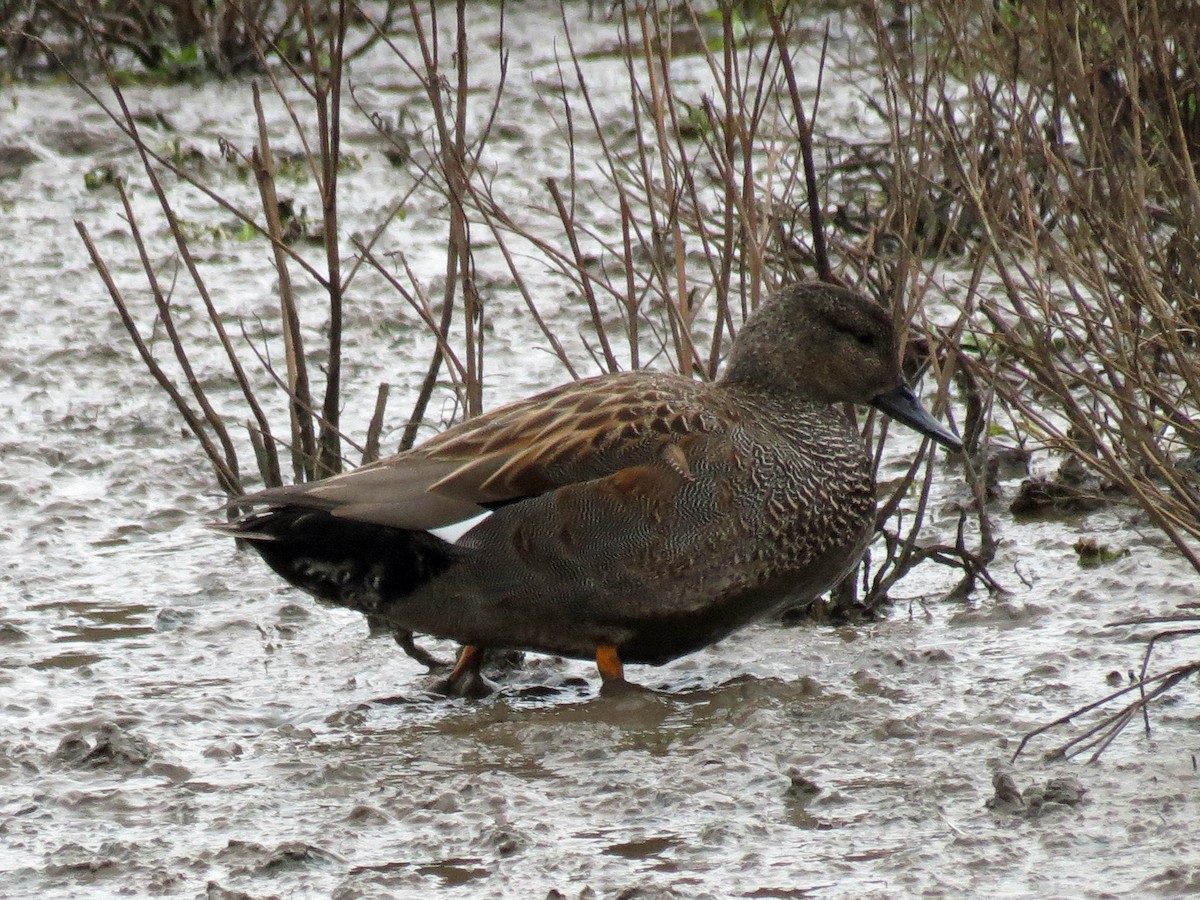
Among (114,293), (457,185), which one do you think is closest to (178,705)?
(114,293)

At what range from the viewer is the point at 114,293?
5492mm

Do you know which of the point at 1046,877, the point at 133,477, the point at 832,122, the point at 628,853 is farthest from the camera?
the point at 832,122

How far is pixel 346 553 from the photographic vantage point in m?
4.70

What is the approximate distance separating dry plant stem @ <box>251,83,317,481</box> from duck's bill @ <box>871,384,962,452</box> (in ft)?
5.36

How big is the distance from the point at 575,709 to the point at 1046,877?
1.54m

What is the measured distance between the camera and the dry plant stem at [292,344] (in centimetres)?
549

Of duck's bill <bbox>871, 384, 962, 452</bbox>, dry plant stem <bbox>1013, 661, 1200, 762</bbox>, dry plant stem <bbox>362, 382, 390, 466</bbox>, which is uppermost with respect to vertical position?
duck's bill <bbox>871, 384, 962, 452</bbox>

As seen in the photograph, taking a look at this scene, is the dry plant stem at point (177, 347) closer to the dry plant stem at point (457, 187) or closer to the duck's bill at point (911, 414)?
the dry plant stem at point (457, 187)

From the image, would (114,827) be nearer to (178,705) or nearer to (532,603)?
(178,705)

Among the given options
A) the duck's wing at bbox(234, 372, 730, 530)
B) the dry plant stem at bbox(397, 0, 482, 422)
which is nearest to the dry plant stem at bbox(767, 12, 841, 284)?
the duck's wing at bbox(234, 372, 730, 530)

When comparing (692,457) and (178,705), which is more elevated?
(692,457)

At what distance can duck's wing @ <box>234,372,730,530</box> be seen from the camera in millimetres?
4691

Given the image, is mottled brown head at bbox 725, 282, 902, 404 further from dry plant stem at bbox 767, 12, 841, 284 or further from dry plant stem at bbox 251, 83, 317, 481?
dry plant stem at bbox 251, 83, 317, 481

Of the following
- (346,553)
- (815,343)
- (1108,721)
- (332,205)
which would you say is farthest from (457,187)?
(1108,721)
